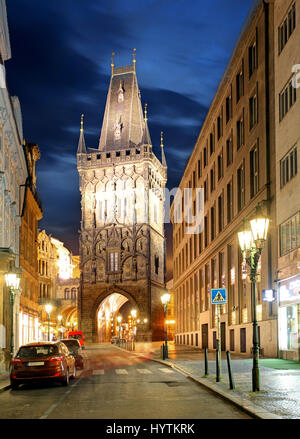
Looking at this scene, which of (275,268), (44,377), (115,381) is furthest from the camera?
(275,268)

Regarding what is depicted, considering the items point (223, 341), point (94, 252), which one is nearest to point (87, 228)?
point (94, 252)

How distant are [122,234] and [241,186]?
51155 millimetres

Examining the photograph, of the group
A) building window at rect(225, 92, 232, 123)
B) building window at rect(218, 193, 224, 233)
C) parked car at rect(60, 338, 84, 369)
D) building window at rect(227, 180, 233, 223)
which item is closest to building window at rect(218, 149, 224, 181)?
building window at rect(218, 193, 224, 233)

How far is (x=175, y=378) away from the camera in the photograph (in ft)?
70.8

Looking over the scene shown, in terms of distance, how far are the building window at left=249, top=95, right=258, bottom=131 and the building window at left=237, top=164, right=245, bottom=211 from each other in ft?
11.3

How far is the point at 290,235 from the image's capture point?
29.5m

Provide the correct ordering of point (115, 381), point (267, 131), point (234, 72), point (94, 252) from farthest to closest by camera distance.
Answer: point (94, 252) → point (234, 72) → point (267, 131) → point (115, 381)

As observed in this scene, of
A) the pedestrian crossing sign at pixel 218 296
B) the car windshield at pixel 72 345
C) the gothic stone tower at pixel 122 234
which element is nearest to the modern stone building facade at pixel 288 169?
the pedestrian crossing sign at pixel 218 296

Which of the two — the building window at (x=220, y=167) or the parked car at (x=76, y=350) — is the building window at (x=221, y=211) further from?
the parked car at (x=76, y=350)

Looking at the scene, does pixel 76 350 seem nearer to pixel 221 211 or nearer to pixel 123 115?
pixel 221 211

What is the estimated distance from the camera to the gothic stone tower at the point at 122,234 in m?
91.4

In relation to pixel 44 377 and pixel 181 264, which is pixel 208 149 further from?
pixel 44 377

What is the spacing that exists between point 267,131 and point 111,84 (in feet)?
246

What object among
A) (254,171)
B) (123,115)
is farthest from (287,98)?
(123,115)
